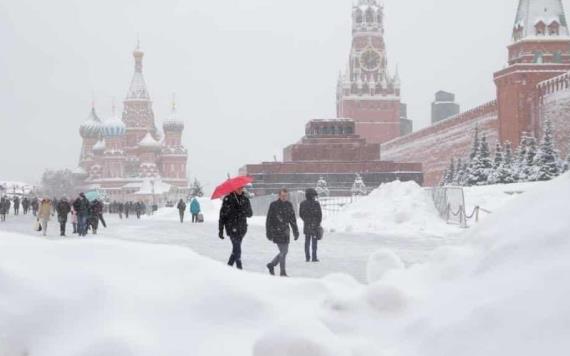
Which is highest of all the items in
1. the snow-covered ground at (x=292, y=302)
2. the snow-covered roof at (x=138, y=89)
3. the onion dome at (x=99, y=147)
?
the snow-covered roof at (x=138, y=89)

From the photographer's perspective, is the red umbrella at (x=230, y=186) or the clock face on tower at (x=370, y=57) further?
the clock face on tower at (x=370, y=57)

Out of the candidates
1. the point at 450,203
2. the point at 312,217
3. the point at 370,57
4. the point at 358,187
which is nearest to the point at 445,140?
the point at 358,187

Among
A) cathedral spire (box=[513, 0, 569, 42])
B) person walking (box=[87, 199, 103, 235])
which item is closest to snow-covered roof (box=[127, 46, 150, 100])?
cathedral spire (box=[513, 0, 569, 42])

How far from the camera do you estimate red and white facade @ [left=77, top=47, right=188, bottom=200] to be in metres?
89.6

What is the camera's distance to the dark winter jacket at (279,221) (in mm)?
9086

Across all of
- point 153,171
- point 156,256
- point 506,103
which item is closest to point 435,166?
point 506,103

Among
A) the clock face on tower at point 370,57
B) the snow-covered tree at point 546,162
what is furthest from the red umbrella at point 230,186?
the clock face on tower at point 370,57

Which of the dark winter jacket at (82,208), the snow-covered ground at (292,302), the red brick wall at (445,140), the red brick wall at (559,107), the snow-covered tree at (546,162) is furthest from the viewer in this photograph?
the red brick wall at (445,140)

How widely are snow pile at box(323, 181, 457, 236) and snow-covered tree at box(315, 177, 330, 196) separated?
78.1 feet

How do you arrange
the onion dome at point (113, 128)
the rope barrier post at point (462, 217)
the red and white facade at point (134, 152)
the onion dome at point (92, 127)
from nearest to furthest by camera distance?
1. the rope barrier post at point (462, 217)
2. the red and white facade at point (134, 152)
3. the onion dome at point (113, 128)
4. the onion dome at point (92, 127)

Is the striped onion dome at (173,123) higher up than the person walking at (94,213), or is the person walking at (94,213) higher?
the striped onion dome at (173,123)

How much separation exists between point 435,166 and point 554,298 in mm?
57151

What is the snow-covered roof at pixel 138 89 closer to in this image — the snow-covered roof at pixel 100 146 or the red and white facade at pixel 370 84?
the snow-covered roof at pixel 100 146

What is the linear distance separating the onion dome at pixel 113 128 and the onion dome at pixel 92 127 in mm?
5669
